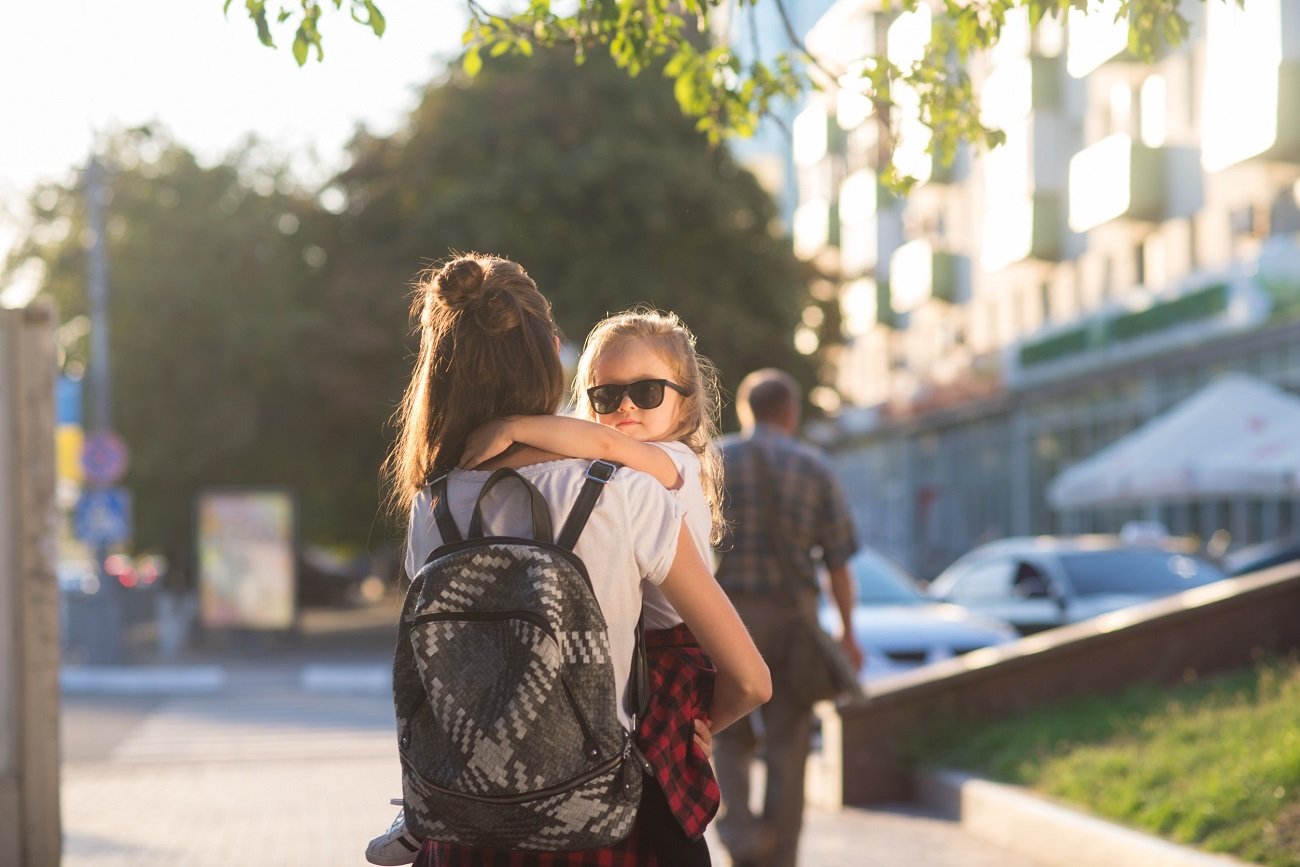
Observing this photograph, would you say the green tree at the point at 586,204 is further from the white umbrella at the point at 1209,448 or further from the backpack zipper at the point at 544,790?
the backpack zipper at the point at 544,790

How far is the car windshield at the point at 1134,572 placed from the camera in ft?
51.4

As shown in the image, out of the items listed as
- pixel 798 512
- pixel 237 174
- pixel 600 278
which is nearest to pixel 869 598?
pixel 798 512

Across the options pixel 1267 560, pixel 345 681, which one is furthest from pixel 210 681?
pixel 1267 560

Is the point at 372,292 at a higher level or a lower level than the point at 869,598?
higher

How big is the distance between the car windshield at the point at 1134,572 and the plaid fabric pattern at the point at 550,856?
1287 centimetres

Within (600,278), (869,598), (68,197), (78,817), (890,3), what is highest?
(68,197)

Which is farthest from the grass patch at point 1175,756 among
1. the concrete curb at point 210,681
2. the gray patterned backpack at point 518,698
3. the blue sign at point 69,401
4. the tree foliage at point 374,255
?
the blue sign at point 69,401

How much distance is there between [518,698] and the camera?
2898 mm

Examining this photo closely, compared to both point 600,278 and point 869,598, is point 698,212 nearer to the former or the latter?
point 600,278

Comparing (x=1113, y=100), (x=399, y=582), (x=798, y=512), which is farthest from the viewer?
(x=1113, y=100)

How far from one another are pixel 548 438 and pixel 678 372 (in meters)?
0.61

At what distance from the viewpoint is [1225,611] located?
10.4 m

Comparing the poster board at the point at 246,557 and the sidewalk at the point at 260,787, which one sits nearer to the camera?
the sidewalk at the point at 260,787

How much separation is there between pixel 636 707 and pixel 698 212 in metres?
27.2
